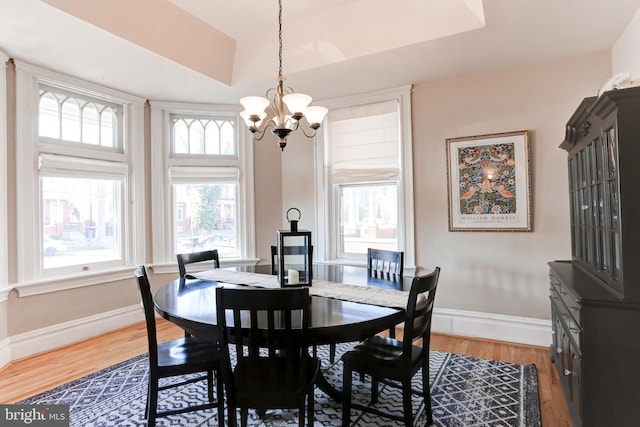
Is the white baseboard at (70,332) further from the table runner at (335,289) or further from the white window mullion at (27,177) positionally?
the table runner at (335,289)

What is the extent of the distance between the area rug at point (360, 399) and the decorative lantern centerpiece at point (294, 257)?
2.70ft

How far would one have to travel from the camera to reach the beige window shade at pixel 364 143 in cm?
387

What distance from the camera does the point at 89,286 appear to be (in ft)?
11.8

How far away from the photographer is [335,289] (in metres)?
2.26

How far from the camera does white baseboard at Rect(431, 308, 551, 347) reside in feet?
10.5

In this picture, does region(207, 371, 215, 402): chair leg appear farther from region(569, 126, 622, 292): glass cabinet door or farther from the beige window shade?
the beige window shade

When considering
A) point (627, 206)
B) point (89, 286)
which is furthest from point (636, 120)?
→ point (89, 286)

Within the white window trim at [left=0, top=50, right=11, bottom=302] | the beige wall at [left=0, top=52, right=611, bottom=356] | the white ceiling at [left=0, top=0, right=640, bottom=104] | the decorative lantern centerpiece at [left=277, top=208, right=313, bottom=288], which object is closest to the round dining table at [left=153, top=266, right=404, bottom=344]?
the decorative lantern centerpiece at [left=277, top=208, right=313, bottom=288]

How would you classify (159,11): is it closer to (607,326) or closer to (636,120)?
(636,120)

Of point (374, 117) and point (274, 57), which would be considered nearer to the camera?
point (274, 57)

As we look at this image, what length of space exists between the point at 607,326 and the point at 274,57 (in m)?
3.22

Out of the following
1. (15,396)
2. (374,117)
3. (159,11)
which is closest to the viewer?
(15,396)

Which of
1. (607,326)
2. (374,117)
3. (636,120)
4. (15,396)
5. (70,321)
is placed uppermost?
(374,117)

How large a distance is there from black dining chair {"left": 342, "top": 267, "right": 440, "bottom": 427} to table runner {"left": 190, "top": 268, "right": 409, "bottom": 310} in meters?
0.12
